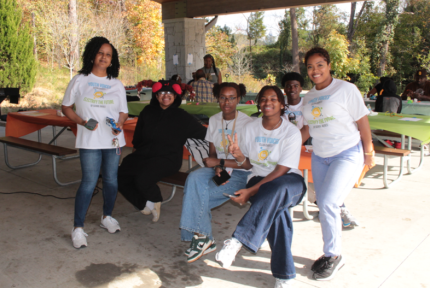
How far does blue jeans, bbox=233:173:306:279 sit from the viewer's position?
7.45 ft

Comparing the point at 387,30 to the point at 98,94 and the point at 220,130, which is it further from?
the point at 98,94

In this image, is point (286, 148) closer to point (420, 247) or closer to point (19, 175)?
point (420, 247)

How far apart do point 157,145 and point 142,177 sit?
35 centimetres

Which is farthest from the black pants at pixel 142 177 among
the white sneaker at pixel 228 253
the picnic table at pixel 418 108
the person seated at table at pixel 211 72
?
the picnic table at pixel 418 108

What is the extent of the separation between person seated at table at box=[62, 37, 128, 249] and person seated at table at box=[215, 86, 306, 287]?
40.9 inches

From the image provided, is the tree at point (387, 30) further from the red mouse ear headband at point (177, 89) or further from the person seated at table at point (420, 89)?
the red mouse ear headband at point (177, 89)

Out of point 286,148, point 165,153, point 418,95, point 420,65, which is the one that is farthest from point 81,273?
point 420,65

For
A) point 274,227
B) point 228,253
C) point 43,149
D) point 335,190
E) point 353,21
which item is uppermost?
point 353,21

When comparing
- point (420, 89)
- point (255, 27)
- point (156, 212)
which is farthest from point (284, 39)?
point (156, 212)

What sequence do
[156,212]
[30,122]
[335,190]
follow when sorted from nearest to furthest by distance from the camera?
[335,190], [156,212], [30,122]

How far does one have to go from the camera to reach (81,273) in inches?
98.7

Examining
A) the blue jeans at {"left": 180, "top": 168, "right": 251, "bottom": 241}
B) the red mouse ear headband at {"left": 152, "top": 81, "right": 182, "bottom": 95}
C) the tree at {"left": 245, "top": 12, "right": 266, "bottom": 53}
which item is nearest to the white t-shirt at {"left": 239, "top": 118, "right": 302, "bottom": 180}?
the blue jeans at {"left": 180, "top": 168, "right": 251, "bottom": 241}

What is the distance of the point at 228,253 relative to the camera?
2295 millimetres

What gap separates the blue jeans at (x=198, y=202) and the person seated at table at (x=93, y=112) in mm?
745
